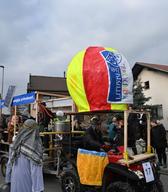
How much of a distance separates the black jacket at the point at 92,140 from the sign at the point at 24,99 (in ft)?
9.30

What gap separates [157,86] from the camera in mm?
27062

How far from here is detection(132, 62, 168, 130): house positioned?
26000mm

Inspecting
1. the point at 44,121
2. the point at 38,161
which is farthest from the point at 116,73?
the point at 44,121

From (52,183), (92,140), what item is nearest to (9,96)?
(52,183)

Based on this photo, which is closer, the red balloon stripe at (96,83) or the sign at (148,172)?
the sign at (148,172)

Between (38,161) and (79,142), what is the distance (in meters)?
3.43

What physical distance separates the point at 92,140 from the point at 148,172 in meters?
1.28

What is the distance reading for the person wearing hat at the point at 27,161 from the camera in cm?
451

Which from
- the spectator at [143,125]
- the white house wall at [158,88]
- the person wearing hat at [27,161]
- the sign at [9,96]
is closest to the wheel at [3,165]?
the sign at [9,96]

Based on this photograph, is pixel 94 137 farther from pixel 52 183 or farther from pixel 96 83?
pixel 52 183

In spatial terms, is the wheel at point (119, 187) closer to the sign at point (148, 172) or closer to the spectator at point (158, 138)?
the sign at point (148, 172)

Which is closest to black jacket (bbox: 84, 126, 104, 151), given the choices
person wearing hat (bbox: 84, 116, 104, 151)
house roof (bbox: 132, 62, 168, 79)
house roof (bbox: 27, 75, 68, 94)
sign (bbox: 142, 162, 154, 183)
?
person wearing hat (bbox: 84, 116, 104, 151)

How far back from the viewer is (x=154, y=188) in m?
6.66

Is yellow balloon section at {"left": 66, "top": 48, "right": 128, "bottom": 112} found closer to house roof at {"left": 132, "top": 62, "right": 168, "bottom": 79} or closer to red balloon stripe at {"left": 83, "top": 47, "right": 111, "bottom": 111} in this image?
red balloon stripe at {"left": 83, "top": 47, "right": 111, "bottom": 111}
